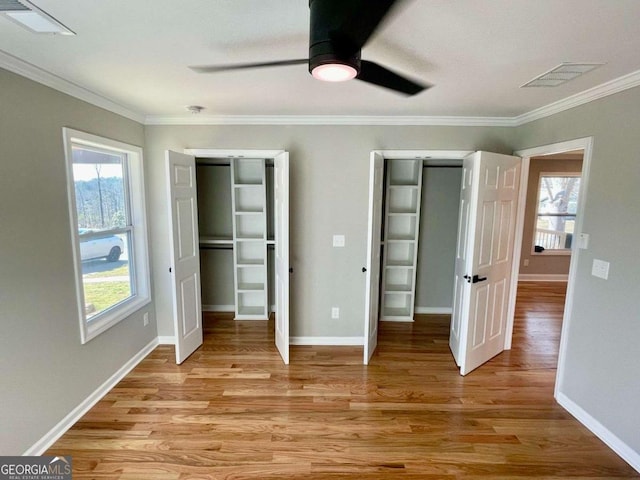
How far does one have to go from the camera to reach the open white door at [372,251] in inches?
114

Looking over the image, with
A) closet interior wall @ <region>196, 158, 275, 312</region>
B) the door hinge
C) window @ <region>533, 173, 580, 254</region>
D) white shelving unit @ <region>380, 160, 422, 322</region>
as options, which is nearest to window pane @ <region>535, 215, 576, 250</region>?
window @ <region>533, 173, 580, 254</region>

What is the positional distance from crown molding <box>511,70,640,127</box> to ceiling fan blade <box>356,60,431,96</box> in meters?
1.40

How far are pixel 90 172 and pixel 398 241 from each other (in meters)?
3.37

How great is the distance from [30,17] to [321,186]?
232cm

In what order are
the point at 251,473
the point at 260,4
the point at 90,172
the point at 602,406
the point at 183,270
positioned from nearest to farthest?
the point at 260,4 → the point at 251,473 → the point at 602,406 → the point at 90,172 → the point at 183,270

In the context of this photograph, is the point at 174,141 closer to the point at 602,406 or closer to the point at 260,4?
the point at 260,4

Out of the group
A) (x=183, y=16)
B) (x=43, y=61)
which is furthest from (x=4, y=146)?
(x=183, y=16)

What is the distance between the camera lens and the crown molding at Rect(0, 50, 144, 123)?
1.77 metres

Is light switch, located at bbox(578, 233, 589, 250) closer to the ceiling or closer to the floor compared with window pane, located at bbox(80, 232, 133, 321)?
closer to the ceiling

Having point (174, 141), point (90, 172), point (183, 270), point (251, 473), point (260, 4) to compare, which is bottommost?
point (251, 473)

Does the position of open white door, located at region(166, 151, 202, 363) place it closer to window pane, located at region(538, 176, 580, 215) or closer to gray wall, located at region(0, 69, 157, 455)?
gray wall, located at region(0, 69, 157, 455)

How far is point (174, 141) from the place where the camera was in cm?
320

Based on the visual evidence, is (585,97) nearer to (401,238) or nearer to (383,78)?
(383,78)

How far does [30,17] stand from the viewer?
137 centimetres
